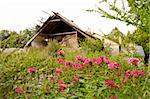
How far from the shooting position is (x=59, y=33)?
83.6 ft

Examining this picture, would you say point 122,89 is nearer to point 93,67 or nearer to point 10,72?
point 93,67

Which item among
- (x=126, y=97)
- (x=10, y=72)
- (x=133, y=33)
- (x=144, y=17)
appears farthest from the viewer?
(x=133, y=33)

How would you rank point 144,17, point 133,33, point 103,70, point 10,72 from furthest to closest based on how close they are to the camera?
1. point 133,33
2. point 144,17
3. point 10,72
4. point 103,70

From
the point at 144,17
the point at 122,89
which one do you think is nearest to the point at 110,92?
the point at 122,89

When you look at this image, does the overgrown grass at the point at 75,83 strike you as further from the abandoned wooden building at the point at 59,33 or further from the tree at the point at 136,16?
the abandoned wooden building at the point at 59,33

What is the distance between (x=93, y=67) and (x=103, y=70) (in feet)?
0.48

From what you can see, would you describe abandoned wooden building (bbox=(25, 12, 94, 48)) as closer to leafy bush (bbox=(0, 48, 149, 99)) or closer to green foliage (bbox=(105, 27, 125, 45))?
green foliage (bbox=(105, 27, 125, 45))

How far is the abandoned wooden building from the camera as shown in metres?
23.0

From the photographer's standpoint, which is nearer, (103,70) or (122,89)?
(122,89)

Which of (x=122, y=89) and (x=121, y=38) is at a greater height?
(x=121, y=38)

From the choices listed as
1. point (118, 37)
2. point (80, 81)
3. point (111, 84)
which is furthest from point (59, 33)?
point (111, 84)

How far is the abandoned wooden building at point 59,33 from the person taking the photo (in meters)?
23.0

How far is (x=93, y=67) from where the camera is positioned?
495 cm

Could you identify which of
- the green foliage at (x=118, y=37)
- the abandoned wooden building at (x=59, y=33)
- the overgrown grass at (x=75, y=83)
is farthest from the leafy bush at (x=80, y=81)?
the abandoned wooden building at (x=59, y=33)
